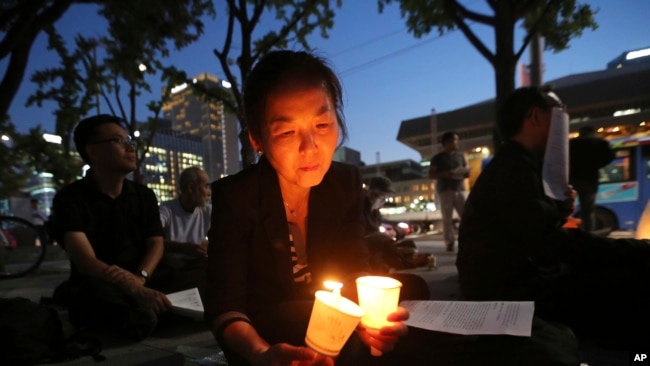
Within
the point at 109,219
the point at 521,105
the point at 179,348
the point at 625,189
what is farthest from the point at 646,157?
the point at 109,219

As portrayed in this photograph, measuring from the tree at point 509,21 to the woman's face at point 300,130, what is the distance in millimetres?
4558

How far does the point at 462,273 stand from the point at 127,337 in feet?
8.14

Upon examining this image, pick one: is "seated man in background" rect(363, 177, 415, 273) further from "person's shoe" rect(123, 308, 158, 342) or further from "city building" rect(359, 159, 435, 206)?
"city building" rect(359, 159, 435, 206)

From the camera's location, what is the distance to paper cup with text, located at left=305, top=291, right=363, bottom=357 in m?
1.00

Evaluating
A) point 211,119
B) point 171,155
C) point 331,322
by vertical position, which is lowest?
point 331,322

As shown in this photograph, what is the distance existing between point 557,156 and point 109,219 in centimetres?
337

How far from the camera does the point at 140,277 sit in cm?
290

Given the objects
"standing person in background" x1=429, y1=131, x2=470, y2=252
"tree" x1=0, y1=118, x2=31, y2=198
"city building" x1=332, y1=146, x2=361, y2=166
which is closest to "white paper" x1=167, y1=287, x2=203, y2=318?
"city building" x1=332, y1=146, x2=361, y2=166

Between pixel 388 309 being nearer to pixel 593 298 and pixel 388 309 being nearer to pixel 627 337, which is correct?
pixel 593 298

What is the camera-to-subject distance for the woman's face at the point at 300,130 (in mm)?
1410

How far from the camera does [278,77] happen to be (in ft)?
4.80

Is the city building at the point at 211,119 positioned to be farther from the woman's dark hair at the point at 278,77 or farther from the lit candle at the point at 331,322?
the lit candle at the point at 331,322

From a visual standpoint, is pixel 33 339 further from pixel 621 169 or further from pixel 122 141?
pixel 621 169

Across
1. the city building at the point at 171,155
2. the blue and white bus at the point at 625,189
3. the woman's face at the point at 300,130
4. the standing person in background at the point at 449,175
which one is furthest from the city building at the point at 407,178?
the woman's face at the point at 300,130
